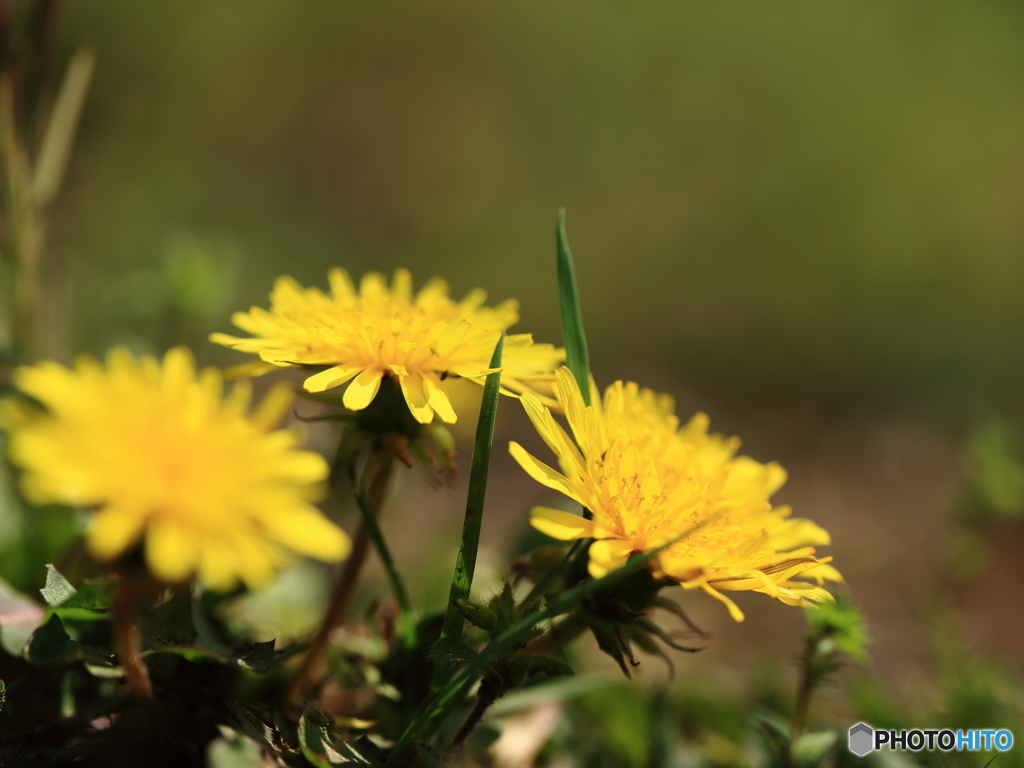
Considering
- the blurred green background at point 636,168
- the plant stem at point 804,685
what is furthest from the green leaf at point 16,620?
the blurred green background at point 636,168

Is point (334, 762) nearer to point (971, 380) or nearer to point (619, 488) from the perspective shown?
point (619, 488)

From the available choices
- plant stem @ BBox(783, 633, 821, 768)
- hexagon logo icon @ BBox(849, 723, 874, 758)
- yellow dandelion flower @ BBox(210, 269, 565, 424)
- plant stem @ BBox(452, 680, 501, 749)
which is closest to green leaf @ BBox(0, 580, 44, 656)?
yellow dandelion flower @ BBox(210, 269, 565, 424)

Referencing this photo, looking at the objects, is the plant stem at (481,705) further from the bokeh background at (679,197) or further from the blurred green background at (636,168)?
the blurred green background at (636,168)

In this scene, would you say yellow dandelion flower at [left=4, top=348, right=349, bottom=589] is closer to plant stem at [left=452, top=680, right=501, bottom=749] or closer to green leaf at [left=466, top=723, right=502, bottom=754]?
plant stem at [left=452, top=680, right=501, bottom=749]

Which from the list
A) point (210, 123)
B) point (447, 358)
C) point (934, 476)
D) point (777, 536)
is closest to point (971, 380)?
point (934, 476)

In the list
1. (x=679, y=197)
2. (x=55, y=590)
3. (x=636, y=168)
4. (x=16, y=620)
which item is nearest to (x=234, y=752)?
(x=55, y=590)

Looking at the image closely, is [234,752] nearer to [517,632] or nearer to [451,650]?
[451,650]

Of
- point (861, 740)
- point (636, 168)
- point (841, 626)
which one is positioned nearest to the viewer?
point (841, 626)
